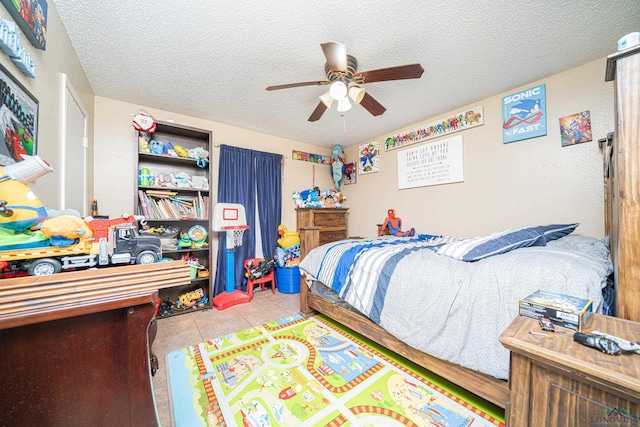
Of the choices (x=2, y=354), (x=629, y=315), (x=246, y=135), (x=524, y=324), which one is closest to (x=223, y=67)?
(x=246, y=135)

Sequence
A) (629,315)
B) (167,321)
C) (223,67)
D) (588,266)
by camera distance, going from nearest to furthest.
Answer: (629,315), (588,266), (223,67), (167,321)

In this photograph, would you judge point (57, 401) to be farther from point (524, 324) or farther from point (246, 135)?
point (246, 135)

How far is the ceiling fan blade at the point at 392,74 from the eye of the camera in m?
1.51

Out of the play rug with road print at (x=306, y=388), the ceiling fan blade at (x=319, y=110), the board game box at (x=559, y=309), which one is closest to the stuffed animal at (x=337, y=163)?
the ceiling fan blade at (x=319, y=110)

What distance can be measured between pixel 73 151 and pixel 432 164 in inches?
139

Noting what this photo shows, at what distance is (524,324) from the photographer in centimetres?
74

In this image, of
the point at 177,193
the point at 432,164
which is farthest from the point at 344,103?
the point at 177,193

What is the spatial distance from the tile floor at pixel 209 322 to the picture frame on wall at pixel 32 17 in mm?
1993

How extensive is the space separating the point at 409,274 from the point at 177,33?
2.28 metres

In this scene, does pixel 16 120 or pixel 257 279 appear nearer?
pixel 16 120

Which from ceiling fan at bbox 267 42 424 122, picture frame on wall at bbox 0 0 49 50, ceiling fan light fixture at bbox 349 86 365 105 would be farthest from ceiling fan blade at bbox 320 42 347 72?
picture frame on wall at bbox 0 0 49 50

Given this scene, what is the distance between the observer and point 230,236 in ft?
9.20

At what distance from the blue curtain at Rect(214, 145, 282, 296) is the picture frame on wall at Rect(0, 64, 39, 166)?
190 cm

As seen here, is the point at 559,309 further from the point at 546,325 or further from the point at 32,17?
the point at 32,17
